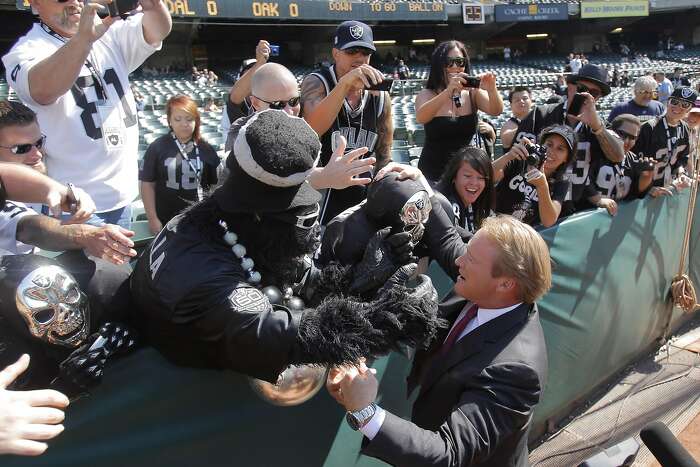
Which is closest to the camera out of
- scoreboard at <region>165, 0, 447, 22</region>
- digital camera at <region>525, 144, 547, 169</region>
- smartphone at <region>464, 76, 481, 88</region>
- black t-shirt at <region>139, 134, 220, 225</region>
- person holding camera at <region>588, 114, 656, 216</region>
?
digital camera at <region>525, 144, 547, 169</region>

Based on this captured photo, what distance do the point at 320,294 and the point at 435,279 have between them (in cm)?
86

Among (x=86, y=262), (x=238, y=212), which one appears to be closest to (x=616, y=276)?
(x=238, y=212)

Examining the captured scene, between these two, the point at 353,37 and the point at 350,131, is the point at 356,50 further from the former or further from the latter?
the point at 350,131

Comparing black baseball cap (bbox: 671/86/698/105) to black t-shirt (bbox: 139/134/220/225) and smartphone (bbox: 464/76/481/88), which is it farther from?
black t-shirt (bbox: 139/134/220/225)

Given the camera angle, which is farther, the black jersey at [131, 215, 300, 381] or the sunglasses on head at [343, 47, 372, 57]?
the sunglasses on head at [343, 47, 372, 57]

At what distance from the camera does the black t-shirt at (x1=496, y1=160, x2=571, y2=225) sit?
3268 mm

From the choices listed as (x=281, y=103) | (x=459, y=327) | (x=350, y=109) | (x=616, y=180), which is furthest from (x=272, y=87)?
(x=616, y=180)

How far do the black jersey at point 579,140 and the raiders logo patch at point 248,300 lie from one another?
2646 millimetres

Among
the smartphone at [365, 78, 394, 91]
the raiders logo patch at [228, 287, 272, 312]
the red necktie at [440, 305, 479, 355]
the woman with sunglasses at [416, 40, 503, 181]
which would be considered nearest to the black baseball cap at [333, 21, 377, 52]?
the smartphone at [365, 78, 394, 91]

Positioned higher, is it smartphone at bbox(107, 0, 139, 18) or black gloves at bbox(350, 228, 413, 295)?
smartphone at bbox(107, 0, 139, 18)

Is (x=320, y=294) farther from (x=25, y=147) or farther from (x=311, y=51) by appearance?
(x=311, y=51)

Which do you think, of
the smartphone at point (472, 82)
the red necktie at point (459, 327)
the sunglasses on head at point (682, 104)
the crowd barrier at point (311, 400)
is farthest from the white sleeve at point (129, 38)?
the sunglasses on head at point (682, 104)

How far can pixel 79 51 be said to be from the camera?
1909mm

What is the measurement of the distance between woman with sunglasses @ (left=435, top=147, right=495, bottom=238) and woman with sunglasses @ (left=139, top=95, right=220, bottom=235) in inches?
60.7
